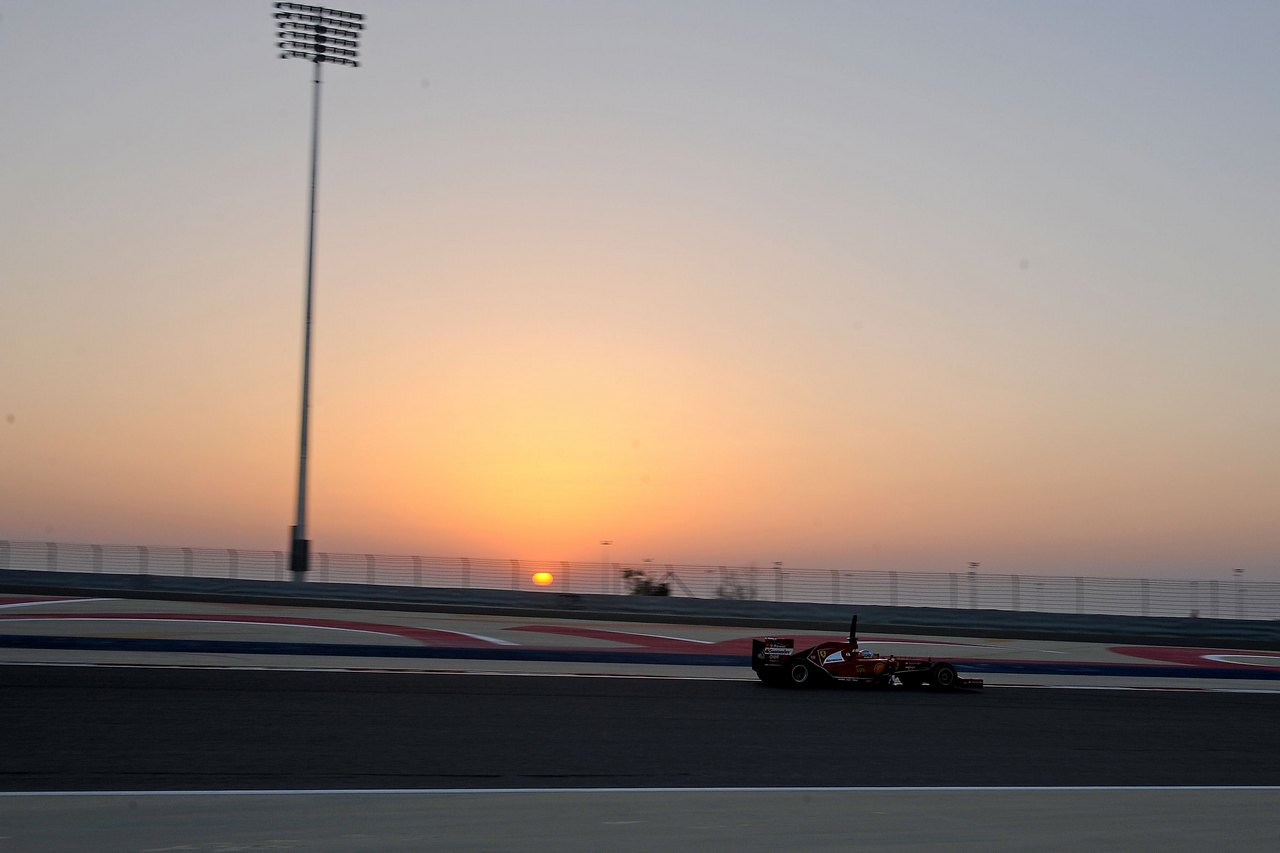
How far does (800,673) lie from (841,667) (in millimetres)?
682

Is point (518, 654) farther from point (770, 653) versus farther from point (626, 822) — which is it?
point (626, 822)

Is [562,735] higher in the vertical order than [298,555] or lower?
lower

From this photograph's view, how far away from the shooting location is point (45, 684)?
1322 centimetres

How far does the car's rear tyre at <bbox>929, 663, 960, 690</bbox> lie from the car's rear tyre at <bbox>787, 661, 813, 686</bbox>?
189cm

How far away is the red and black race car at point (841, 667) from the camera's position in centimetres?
1639

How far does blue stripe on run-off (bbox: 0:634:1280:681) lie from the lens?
691 inches

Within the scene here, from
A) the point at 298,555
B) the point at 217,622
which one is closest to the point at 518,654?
the point at 217,622

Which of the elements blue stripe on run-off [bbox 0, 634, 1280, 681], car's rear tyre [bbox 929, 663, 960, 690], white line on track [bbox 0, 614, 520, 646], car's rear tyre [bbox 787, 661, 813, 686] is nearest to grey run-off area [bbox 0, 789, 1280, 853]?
car's rear tyre [bbox 787, 661, 813, 686]

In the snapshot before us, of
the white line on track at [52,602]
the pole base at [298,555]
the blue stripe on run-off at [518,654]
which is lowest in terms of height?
the blue stripe on run-off at [518,654]

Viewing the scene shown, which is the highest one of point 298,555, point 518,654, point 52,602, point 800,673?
point 298,555

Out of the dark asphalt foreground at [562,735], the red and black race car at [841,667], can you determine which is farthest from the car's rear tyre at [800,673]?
the dark asphalt foreground at [562,735]

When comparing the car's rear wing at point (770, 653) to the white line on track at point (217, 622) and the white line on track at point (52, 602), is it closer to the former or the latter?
the white line on track at point (217, 622)

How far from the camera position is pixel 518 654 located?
19.5m

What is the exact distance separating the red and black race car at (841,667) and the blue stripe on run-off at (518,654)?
313 cm
